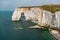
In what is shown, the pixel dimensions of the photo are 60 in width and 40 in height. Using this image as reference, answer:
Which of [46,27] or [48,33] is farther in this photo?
[46,27]

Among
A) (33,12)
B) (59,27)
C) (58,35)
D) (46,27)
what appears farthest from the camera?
(33,12)

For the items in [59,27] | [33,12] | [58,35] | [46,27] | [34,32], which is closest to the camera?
[58,35]

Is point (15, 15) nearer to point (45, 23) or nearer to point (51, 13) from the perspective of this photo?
point (45, 23)

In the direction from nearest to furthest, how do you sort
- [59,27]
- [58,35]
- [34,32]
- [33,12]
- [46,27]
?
[58,35]
[59,27]
[34,32]
[46,27]
[33,12]

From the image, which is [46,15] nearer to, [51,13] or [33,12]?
[51,13]

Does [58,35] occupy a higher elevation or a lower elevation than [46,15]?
lower

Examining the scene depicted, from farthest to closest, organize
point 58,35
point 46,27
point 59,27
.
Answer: point 46,27
point 59,27
point 58,35

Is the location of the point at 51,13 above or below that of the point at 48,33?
above

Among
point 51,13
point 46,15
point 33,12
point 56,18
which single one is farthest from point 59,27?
point 33,12

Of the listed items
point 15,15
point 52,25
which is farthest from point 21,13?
point 52,25
